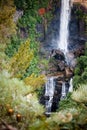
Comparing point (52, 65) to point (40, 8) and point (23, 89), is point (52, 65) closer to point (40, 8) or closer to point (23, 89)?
point (40, 8)

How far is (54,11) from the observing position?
1862 centimetres

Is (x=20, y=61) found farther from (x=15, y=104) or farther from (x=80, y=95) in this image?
(x=80, y=95)

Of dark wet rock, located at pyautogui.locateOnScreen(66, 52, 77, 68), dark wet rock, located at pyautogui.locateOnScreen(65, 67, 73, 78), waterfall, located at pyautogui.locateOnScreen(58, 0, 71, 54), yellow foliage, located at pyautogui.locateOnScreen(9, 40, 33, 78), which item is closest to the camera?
yellow foliage, located at pyautogui.locateOnScreen(9, 40, 33, 78)

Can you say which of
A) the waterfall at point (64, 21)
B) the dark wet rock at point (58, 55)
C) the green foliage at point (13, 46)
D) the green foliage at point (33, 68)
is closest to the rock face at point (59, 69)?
the dark wet rock at point (58, 55)

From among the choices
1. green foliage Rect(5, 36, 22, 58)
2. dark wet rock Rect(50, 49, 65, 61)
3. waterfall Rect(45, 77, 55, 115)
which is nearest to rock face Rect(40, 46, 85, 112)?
dark wet rock Rect(50, 49, 65, 61)

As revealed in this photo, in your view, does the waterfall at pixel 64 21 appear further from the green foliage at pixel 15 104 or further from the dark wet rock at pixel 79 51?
the green foliage at pixel 15 104

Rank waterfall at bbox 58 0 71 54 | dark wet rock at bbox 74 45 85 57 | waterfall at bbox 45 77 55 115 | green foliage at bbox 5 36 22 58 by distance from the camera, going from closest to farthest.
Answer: waterfall at bbox 45 77 55 115 < green foliage at bbox 5 36 22 58 < dark wet rock at bbox 74 45 85 57 < waterfall at bbox 58 0 71 54

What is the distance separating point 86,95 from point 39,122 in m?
0.50

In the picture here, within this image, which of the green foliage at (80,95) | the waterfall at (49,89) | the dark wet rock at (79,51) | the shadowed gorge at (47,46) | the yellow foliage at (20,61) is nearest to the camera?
the green foliage at (80,95)

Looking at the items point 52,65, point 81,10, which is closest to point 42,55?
point 52,65

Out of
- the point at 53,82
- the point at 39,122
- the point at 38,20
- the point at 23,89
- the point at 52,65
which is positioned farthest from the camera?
the point at 38,20

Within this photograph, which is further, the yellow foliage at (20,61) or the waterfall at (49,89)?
the waterfall at (49,89)

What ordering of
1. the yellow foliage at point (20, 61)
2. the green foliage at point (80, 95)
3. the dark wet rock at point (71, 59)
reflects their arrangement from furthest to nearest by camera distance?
the dark wet rock at point (71, 59) → the yellow foliage at point (20, 61) → the green foliage at point (80, 95)

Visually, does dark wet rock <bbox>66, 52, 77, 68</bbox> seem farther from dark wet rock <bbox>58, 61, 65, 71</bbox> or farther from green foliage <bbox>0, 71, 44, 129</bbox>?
green foliage <bbox>0, 71, 44, 129</bbox>
